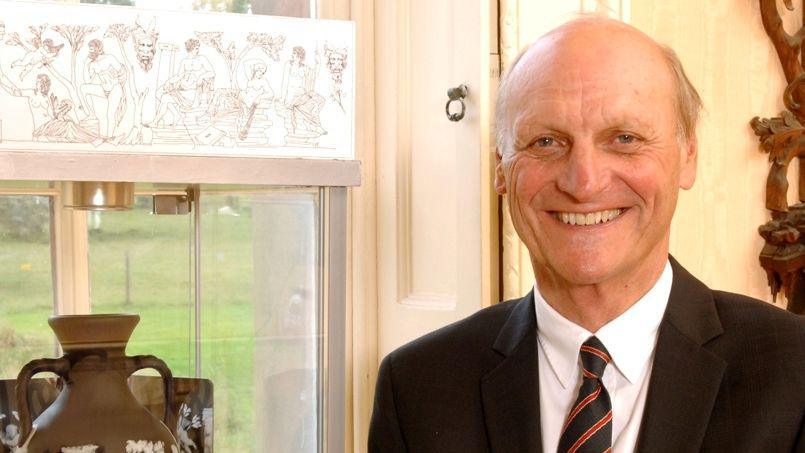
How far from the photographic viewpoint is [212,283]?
142cm

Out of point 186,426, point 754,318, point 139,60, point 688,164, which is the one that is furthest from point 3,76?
point 754,318

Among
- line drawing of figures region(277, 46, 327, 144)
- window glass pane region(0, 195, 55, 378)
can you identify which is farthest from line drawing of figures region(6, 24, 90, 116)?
line drawing of figures region(277, 46, 327, 144)

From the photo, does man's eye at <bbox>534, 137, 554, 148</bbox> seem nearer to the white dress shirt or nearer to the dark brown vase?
the white dress shirt

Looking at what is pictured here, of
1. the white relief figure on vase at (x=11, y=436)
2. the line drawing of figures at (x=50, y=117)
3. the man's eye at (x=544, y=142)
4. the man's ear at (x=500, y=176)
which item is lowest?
the white relief figure on vase at (x=11, y=436)

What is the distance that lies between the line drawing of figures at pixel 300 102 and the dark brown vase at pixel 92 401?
34 cm

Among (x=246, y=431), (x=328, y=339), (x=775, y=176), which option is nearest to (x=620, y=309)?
(x=328, y=339)

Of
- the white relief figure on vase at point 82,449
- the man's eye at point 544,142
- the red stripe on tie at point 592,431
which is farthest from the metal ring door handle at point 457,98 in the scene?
the white relief figure on vase at point 82,449

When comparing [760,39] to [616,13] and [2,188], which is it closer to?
[616,13]

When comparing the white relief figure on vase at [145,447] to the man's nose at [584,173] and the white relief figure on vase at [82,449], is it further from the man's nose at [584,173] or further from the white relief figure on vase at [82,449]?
the man's nose at [584,173]

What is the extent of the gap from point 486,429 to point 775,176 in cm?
121

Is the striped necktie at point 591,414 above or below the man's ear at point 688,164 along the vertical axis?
below

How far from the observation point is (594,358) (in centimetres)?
130

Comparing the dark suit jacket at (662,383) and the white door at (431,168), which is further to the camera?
the white door at (431,168)

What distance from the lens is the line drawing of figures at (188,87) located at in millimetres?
1319
